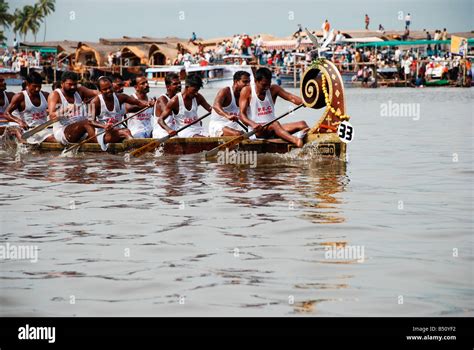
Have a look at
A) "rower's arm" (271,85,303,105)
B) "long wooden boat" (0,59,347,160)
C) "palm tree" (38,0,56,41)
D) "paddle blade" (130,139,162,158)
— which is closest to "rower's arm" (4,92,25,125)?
"paddle blade" (130,139,162,158)

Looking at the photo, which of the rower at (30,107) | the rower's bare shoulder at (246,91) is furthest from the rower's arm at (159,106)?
the rower's bare shoulder at (246,91)

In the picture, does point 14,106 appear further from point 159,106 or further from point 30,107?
point 159,106

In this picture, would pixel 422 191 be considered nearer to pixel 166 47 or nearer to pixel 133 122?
pixel 133 122

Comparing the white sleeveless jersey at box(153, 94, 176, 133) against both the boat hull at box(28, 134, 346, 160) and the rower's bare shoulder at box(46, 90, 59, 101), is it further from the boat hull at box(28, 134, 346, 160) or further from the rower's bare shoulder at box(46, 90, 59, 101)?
the rower's bare shoulder at box(46, 90, 59, 101)

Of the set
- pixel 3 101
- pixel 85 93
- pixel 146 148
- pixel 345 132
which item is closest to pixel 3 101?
pixel 3 101

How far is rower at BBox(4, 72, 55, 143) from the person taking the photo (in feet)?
58.2

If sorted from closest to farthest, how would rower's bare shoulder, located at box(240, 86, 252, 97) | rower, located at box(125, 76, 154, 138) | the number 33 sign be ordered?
the number 33 sign → rower's bare shoulder, located at box(240, 86, 252, 97) → rower, located at box(125, 76, 154, 138)

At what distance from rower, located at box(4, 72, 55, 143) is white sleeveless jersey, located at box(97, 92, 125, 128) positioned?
1014 millimetres

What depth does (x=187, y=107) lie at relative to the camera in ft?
55.8

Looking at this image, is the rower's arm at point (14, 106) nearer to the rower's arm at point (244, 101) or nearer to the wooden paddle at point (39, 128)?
the wooden paddle at point (39, 128)

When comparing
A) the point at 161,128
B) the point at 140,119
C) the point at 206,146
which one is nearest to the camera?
the point at 206,146

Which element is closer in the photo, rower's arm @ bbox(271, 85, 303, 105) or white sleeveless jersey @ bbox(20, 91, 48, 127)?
rower's arm @ bbox(271, 85, 303, 105)

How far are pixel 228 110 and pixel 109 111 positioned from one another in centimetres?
247

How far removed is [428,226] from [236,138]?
619 centimetres
